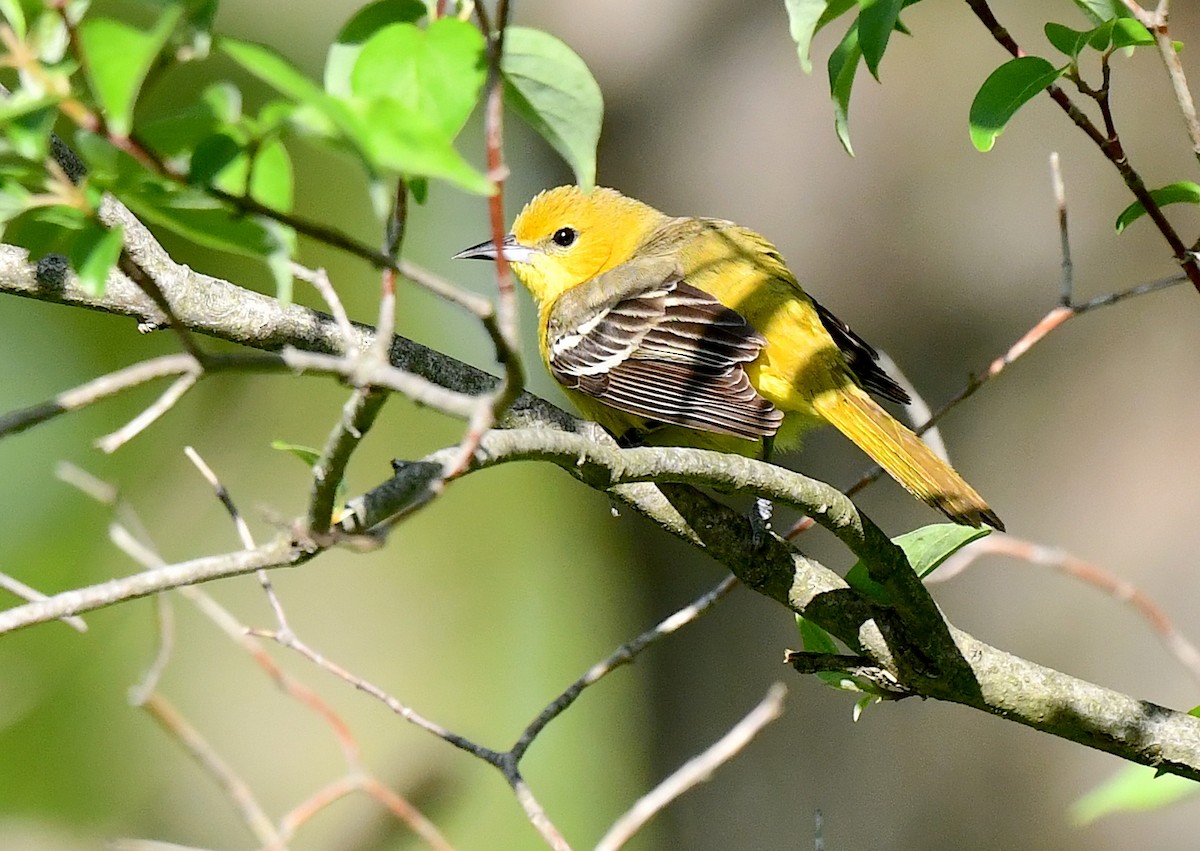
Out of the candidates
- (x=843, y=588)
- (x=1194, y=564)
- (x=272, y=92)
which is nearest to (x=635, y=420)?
(x=843, y=588)

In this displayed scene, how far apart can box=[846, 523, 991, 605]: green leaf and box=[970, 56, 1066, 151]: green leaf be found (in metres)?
0.62

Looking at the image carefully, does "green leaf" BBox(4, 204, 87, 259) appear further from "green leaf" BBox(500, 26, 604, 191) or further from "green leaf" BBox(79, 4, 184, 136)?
"green leaf" BBox(500, 26, 604, 191)

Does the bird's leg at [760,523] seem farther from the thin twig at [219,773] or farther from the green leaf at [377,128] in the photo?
the green leaf at [377,128]

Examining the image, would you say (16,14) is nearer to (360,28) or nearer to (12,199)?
(12,199)

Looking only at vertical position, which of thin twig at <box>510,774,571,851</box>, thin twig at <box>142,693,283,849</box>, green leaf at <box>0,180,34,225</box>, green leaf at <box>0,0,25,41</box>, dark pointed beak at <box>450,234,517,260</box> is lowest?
thin twig at <box>142,693,283,849</box>

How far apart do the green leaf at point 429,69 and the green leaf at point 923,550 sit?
112cm

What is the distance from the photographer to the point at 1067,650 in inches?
129

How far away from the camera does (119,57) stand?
847 mm

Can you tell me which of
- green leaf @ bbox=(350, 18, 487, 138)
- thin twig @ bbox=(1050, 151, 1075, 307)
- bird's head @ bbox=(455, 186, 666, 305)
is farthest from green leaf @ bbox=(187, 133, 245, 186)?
bird's head @ bbox=(455, 186, 666, 305)

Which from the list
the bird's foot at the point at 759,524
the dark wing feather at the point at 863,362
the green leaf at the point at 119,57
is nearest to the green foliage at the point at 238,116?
the green leaf at the point at 119,57

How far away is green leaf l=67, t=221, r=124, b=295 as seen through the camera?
96 cm

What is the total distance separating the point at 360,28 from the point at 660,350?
6.56ft

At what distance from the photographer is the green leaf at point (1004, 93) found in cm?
163

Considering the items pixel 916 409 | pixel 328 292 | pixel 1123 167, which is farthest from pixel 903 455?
pixel 328 292
